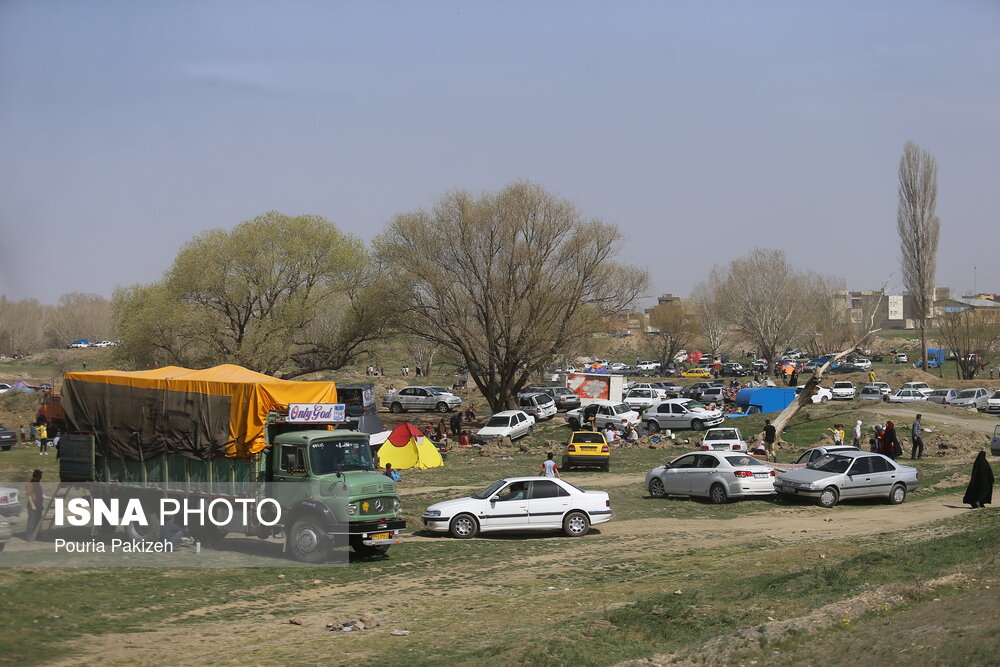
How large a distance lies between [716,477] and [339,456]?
12.1 m

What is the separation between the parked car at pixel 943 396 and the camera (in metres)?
52.9

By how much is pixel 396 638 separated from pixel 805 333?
88493 millimetres

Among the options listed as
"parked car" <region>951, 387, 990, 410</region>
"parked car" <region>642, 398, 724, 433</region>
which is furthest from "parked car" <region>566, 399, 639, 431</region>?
"parked car" <region>951, 387, 990, 410</region>

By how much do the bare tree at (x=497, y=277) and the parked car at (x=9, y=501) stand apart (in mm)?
33128

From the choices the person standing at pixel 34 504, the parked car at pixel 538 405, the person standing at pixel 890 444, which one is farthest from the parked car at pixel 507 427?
the person standing at pixel 34 504

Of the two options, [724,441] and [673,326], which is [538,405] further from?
[673,326]

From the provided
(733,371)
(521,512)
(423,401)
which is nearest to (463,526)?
(521,512)

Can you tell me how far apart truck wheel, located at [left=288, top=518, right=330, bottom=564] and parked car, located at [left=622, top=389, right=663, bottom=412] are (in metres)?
37.9

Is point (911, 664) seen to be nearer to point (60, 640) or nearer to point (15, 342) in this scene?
point (60, 640)

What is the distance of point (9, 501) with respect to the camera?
19.0 metres

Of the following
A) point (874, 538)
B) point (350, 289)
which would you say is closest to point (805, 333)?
point (350, 289)

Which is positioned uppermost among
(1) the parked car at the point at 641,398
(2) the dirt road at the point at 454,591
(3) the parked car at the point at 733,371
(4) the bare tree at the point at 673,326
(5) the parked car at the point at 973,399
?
(4) the bare tree at the point at 673,326

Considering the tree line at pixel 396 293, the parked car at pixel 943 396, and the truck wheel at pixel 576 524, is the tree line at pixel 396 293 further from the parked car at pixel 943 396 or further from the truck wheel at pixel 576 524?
the truck wheel at pixel 576 524

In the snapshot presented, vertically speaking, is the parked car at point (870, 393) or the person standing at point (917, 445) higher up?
the parked car at point (870, 393)
